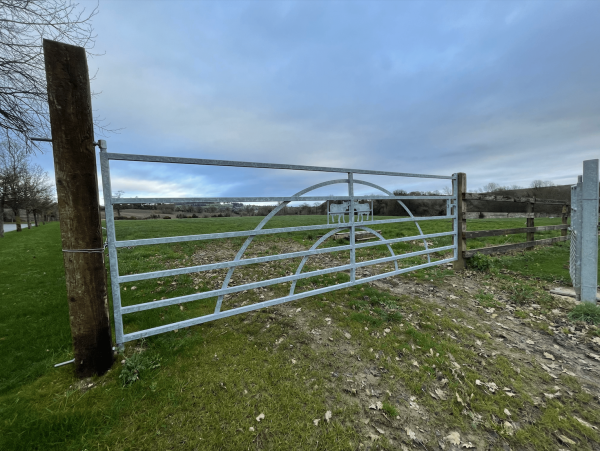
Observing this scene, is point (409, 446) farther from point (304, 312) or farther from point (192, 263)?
point (192, 263)

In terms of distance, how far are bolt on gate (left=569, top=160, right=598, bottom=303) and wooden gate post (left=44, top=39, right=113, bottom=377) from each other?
6.49 m

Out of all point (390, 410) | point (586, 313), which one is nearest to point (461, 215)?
point (586, 313)

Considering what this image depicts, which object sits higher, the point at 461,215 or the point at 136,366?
the point at 461,215

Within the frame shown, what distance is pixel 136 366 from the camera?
2285 millimetres

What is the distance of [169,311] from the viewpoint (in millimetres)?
3537

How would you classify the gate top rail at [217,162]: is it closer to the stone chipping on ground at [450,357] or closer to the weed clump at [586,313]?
the stone chipping on ground at [450,357]

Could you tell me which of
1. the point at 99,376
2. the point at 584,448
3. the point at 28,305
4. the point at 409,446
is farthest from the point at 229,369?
the point at 28,305

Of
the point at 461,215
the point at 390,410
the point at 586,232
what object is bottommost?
the point at 390,410

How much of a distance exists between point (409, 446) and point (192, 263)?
6.21 metres

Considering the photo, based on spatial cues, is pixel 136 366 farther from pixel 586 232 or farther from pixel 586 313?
pixel 586 232

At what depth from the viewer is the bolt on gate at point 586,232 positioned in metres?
3.58

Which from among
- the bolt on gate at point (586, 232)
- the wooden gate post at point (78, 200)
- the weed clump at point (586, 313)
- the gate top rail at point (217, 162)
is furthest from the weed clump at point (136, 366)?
the bolt on gate at point (586, 232)

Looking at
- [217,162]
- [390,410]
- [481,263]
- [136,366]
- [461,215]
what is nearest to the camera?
[390,410]

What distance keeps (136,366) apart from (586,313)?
5.98 meters
